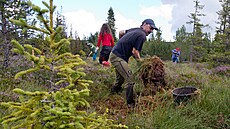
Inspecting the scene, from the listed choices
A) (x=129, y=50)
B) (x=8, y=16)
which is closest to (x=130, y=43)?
(x=129, y=50)

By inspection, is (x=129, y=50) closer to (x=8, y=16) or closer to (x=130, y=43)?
(x=130, y=43)

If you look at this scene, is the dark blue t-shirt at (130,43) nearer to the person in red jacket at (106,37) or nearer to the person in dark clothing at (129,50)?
the person in dark clothing at (129,50)

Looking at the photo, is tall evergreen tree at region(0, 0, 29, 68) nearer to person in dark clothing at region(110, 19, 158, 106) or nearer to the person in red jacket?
the person in red jacket

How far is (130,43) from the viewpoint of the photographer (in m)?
6.20

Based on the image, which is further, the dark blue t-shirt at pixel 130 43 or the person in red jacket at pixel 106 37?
the person in red jacket at pixel 106 37

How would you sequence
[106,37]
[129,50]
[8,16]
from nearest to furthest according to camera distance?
[129,50] → [8,16] → [106,37]

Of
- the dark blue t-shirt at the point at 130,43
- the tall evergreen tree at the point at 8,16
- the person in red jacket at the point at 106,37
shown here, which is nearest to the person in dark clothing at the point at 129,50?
the dark blue t-shirt at the point at 130,43

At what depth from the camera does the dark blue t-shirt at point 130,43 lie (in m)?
Answer: 6.01

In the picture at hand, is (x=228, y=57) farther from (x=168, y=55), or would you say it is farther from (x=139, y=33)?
(x=168, y=55)

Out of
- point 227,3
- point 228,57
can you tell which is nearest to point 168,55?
point 227,3

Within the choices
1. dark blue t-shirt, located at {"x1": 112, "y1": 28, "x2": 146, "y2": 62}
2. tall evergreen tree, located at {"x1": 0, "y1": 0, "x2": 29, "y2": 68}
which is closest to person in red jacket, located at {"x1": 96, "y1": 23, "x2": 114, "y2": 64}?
tall evergreen tree, located at {"x1": 0, "y1": 0, "x2": 29, "y2": 68}

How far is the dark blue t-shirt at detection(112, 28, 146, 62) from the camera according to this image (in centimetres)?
601

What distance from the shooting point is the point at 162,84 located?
777cm

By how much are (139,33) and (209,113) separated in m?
2.20
